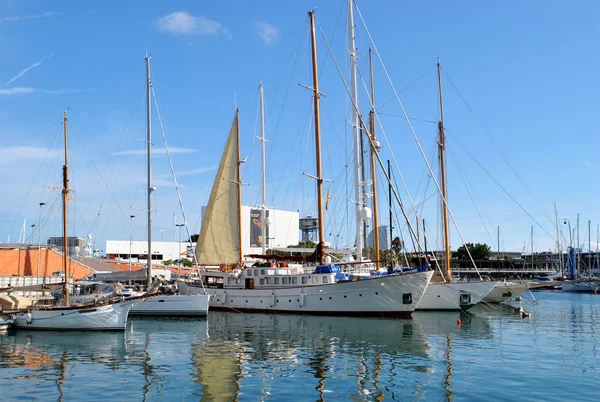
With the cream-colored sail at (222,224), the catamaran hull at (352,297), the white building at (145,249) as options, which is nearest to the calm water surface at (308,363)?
the catamaran hull at (352,297)

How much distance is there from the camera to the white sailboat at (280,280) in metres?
37.4

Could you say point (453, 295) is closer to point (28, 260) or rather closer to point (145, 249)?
point (28, 260)

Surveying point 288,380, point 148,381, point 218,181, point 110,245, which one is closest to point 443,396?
point 288,380

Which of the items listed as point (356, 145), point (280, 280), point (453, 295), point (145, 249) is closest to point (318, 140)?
point (356, 145)

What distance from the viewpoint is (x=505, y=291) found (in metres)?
49.9

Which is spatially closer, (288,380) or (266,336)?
(288,380)

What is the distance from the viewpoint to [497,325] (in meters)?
33.9

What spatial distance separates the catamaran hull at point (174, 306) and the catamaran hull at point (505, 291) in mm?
25870

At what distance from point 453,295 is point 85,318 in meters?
27.6

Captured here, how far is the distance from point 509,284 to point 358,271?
1601 centimetres

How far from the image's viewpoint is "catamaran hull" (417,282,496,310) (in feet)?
143

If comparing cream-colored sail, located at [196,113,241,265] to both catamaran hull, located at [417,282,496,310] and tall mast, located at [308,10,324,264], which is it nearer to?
tall mast, located at [308,10,324,264]

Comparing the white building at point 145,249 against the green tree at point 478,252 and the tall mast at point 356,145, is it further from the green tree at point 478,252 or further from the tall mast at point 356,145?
the tall mast at point 356,145

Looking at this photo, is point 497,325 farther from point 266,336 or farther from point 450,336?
point 266,336
